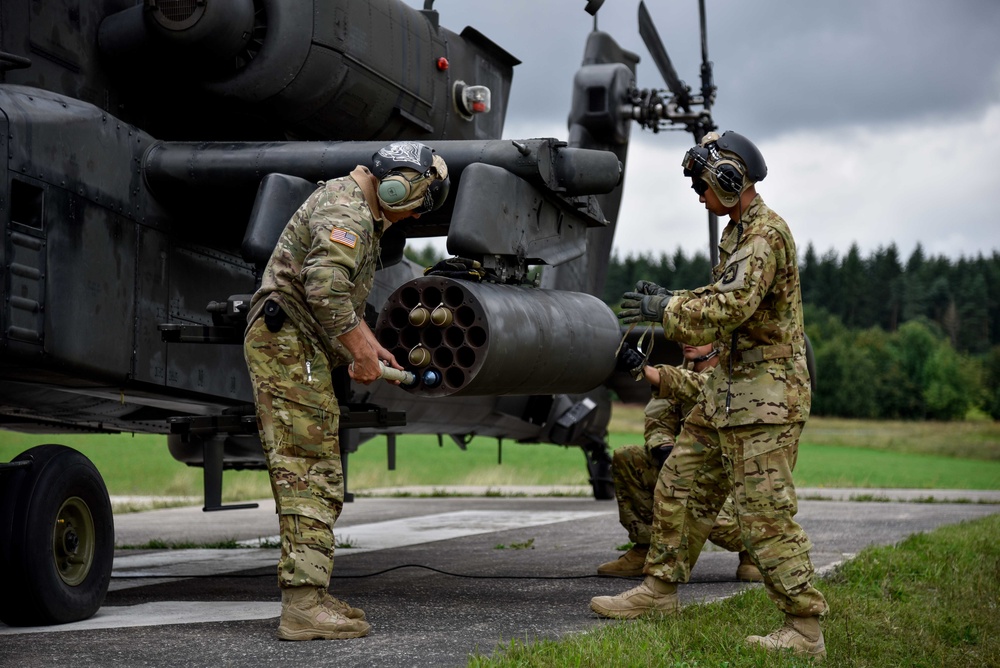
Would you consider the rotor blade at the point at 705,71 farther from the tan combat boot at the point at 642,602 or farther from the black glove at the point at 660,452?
the tan combat boot at the point at 642,602

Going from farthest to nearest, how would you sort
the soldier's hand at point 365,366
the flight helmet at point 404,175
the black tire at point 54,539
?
the black tire at point 54,539, the flight helmet at point 404,175, the soldier's hand at point 365,366

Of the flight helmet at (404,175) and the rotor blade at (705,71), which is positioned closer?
the flight helmet at (404,175)

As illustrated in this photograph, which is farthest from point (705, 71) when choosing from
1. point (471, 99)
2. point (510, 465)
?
point (510, 465)

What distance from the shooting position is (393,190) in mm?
5438

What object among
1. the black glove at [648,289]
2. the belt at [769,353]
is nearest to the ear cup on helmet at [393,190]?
the black glove at [648,289]

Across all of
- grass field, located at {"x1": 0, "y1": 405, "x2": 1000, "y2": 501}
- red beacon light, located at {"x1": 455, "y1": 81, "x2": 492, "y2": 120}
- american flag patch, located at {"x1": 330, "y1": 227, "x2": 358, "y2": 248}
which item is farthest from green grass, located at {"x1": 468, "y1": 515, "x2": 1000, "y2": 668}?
grass field, located at {"x1": 0, "y1": 405, "x2": 1000, "y2": 501}

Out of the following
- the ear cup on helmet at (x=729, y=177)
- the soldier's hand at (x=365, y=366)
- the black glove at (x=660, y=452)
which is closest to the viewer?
the soldier's hand at (x=365, y=366)

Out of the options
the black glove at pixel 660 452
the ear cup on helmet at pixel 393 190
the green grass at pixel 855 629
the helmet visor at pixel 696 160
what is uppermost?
the helmet visor at pixel 696 160

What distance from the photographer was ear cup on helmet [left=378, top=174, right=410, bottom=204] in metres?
5.44

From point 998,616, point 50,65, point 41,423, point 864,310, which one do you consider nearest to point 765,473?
A: point 998,616

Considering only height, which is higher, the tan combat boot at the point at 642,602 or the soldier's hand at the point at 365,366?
the soldier's hand at the point at 365,366

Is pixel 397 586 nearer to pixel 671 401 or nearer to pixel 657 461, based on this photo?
pixel 657 461

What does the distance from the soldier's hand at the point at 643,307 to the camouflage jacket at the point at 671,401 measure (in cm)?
159

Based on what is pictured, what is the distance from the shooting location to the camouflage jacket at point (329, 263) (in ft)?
16.8
